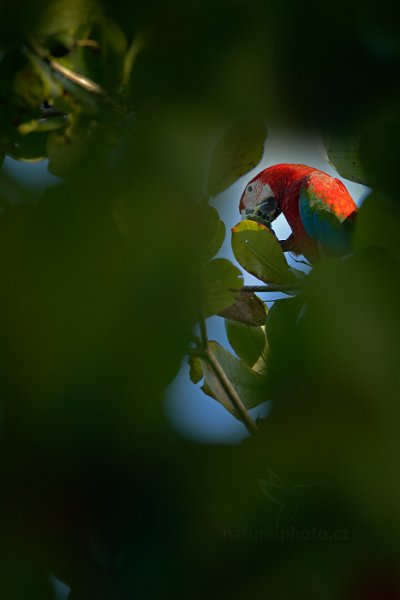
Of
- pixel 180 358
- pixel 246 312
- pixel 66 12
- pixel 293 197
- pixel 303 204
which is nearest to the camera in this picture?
pixel 180 358

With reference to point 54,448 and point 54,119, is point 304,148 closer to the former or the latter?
point 54,448

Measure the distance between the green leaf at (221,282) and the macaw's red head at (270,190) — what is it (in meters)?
2.46

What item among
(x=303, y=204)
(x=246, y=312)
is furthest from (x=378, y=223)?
(x=303, y=204)

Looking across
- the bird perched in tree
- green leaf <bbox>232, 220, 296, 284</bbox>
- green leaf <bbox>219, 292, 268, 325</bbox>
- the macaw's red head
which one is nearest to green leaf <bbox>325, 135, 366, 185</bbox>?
green leaf <bbox>232, 220, 296, 284</bbox>

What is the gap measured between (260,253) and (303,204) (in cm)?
193

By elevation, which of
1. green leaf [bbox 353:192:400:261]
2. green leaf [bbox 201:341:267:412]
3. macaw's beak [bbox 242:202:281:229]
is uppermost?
green leaf [bbox 353:192:400:261]

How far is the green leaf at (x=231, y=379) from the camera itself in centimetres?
55

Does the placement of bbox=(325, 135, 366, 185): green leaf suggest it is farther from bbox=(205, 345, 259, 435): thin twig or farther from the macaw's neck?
the macaw's neck

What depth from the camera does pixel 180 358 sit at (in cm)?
23

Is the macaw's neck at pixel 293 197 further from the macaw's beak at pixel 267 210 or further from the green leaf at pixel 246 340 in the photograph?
the green leaf at pixel 246 340

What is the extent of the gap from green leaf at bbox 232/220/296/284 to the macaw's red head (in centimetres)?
213

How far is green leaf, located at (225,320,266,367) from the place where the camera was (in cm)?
88

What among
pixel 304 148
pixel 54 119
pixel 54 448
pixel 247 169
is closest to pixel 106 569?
pixel 54 448

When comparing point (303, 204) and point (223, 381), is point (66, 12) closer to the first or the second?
point (223, 381)
